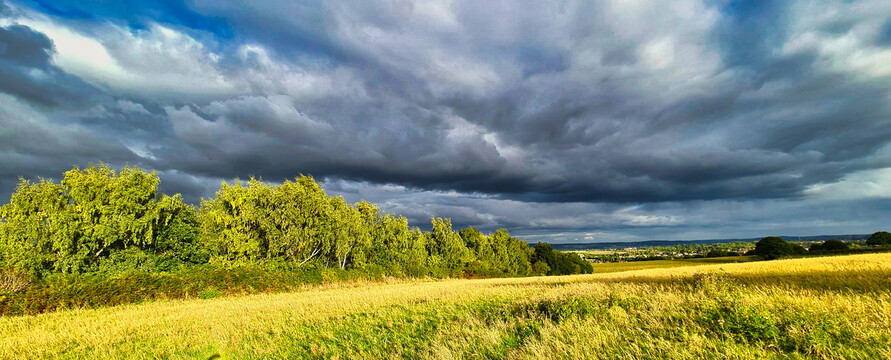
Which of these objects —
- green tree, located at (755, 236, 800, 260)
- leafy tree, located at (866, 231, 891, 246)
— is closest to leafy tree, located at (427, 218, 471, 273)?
green tree, located at (755, 236, 800, 260)

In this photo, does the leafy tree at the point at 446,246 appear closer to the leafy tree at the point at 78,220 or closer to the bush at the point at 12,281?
the leafy tree at the point at 78,220

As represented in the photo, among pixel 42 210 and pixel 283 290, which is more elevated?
pixel 42 210

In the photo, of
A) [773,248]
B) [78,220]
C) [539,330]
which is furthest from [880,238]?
[78,220]

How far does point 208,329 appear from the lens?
11.9 meters

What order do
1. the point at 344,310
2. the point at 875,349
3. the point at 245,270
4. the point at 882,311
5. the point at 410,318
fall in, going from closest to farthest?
1. the point at 875,349
2. the point at 882,311
3. the point at 410,318
4. the point at 344,310
5. the point at 245,270

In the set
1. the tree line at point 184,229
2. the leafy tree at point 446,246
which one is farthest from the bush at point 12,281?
the leafy tree at point 446,246

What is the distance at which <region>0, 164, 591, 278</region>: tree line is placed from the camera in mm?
24641

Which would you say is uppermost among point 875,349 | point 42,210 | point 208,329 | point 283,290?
point 42,210

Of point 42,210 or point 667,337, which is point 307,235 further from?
point 667,337

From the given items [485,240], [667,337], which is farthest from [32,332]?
[485,240]

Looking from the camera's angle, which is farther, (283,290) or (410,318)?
(283,290)

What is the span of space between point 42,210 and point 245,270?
44.6 feet

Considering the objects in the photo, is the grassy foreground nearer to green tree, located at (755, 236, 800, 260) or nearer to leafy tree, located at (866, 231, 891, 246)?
green tree, located at (755, 236, 800, 260)

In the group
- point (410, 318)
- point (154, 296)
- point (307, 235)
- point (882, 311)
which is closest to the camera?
point (882, 311)
